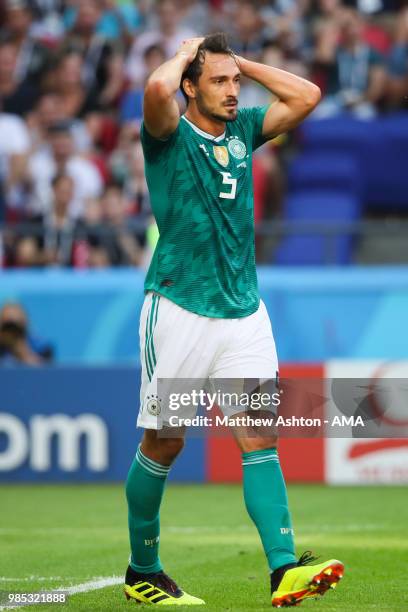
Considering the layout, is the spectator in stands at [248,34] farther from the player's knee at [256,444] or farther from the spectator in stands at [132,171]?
the player's knee at [256,444]

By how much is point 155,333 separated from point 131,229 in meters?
8.53

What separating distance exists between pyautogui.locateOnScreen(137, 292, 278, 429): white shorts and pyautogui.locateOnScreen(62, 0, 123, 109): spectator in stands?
1163cm

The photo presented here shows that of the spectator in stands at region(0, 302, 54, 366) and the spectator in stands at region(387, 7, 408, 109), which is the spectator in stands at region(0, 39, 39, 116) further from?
the spectator in stands at region(387, 7, 408, 109)

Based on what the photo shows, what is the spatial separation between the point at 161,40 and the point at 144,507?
12.1 m

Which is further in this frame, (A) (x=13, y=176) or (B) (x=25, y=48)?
(B) (x=25, y=48)

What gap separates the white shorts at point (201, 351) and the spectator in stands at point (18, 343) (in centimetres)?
787

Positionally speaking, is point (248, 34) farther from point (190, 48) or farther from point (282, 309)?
point (190, 48)

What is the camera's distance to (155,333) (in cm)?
633

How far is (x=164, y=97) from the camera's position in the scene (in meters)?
6.01

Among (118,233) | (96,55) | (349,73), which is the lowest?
(118,233)

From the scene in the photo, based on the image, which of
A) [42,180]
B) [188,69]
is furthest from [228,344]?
[42,180]

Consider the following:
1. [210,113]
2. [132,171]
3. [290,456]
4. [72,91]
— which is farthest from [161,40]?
[210,113]

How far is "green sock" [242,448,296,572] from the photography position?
6.04m

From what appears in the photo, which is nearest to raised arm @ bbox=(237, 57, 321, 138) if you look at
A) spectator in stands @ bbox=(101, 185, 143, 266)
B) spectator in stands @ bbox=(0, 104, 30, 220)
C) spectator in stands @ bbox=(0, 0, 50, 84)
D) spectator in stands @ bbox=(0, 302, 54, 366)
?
spectator in stands @ bbox=(0, 302, 54, 366)
